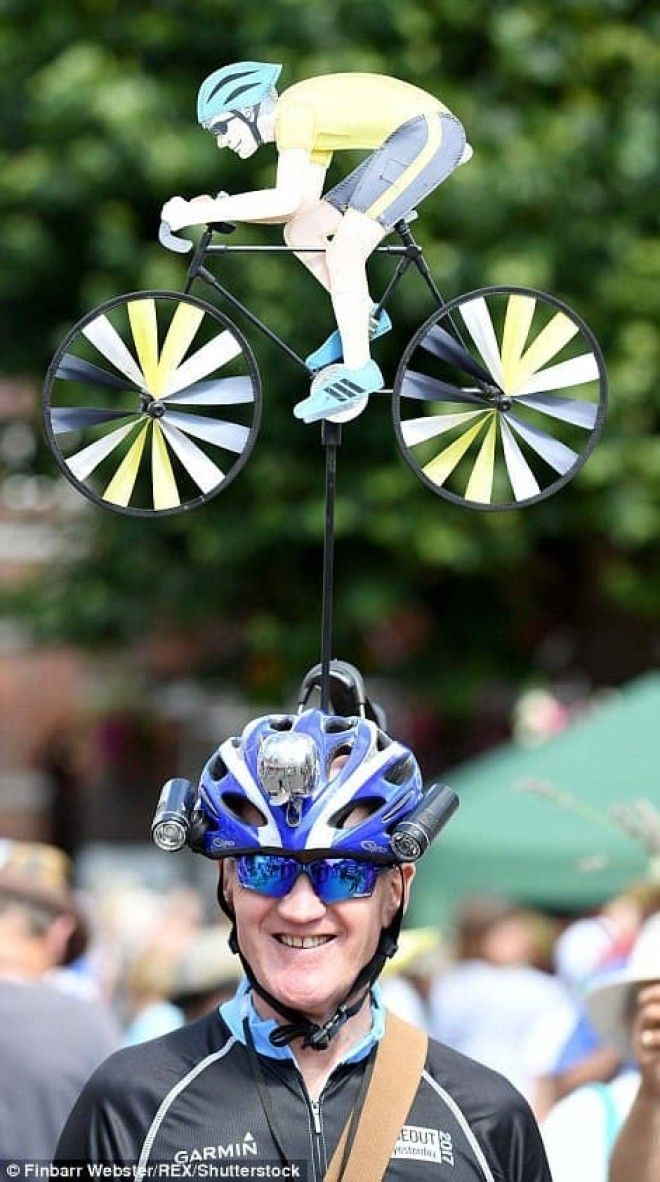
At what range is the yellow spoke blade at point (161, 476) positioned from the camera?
3145 mm

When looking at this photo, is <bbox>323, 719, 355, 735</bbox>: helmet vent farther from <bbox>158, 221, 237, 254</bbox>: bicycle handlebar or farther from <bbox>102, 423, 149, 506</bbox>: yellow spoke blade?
<bbox>158, 221, 237, 254</bbox>: bicycle handlebar

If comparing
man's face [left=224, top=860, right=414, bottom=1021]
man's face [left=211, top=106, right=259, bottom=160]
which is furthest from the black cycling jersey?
man's face [left=211, top=106, right=259, bottom=160]

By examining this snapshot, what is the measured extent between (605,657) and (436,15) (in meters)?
5.49

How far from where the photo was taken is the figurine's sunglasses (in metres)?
2.91

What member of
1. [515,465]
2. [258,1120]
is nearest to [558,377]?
[515,465]

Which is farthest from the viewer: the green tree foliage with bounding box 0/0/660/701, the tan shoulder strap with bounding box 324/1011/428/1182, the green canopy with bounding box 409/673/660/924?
the green tree foliage with bounding box 0/0/660/701

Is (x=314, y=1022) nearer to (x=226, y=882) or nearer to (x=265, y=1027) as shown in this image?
(x=265, y=1027)

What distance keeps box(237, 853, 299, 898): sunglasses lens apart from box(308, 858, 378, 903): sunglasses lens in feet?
0.10

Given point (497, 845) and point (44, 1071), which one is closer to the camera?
point (44, 1071)

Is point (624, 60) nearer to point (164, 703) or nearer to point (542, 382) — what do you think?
point (164, 703)

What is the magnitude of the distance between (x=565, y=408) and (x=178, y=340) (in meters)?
0.60

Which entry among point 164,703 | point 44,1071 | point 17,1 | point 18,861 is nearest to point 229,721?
point 164,703

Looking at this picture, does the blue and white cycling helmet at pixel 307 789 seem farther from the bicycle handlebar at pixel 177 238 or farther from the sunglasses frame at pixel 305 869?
the bicycle handlebar at pixel 177 238

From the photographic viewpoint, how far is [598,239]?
42.3 ft
